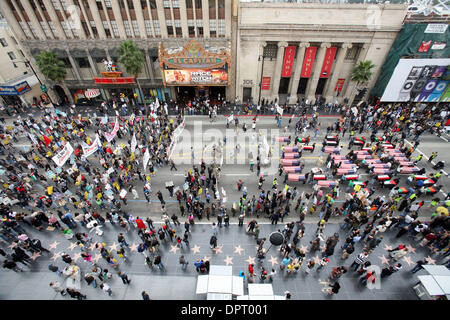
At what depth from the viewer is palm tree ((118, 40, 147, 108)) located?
1251 inches

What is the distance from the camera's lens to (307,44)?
3297 centimetres

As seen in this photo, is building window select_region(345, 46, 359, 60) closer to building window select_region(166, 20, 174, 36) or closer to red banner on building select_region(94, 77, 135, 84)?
building window select_region(166, 20, 174, 36)

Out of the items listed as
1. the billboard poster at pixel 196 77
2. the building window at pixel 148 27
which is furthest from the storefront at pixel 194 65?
the building window at pixel 148 27

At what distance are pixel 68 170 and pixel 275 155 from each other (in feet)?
72.4

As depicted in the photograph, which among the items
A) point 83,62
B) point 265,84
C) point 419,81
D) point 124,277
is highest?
point 83,62

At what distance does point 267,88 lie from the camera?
127 ft

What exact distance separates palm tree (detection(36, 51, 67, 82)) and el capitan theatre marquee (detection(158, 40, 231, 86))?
1596cm

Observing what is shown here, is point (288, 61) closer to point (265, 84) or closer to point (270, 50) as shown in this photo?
point (270, 50)

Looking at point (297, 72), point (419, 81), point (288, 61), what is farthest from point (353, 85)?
point (288, 61)

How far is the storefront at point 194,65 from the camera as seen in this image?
31841 mm

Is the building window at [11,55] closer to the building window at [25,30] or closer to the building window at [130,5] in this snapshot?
the building window at [25,30]

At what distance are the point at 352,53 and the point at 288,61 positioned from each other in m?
9.81

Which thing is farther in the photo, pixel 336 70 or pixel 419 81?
pixel 336 70
